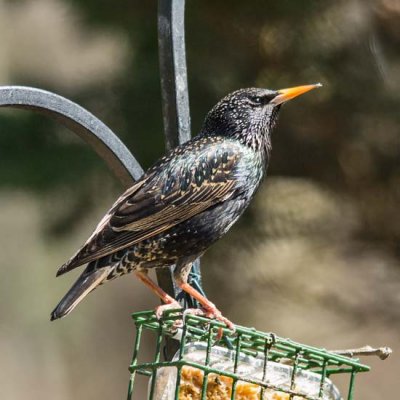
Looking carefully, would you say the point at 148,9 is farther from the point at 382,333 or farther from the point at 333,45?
the point at 382,333

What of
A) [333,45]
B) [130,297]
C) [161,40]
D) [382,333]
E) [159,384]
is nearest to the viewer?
[159,384]

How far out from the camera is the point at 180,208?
3549mm

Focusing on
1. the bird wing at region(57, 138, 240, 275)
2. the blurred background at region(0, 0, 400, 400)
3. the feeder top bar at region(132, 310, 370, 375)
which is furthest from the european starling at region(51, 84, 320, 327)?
the blurred background at region(0, 0, 400, 400)

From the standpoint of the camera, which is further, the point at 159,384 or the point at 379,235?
the point at 379,235

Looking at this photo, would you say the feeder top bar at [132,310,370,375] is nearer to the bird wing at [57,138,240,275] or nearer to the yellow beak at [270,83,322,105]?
the bird wing at [57,138,240,275]

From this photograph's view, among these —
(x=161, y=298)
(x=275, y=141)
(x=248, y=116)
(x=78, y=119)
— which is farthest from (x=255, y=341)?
(x=275, y=141)

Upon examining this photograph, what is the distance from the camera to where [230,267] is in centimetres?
511

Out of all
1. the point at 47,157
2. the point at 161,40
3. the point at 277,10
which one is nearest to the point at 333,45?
the point at 277,10

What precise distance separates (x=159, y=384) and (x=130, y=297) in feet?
11.3

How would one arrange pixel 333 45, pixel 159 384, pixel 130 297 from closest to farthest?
pixel 159 384, pixel 333 45, pixel 130 297

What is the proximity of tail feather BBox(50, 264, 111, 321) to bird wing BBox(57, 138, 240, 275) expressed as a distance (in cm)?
8

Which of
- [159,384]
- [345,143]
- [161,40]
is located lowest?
[159,384]

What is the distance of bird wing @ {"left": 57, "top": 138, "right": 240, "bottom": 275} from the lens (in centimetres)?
345

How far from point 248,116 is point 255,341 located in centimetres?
91
